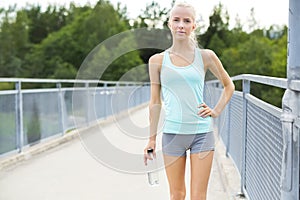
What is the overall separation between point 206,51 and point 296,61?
60cm

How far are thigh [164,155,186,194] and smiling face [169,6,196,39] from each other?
0.73 meters

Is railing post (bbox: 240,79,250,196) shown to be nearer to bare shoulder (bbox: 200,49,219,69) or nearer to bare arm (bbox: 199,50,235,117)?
bare arm (bbox: 199,50,235,117)

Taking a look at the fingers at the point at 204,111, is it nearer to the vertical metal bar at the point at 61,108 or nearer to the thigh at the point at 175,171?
the thigh at the point at 175,171

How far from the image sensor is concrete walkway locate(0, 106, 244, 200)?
17.2 ft

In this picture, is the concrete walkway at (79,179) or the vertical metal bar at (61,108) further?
the vertical metal bar at (61,108)

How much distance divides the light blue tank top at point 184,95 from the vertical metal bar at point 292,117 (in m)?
0.54

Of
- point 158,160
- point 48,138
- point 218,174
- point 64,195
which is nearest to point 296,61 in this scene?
point 158,160

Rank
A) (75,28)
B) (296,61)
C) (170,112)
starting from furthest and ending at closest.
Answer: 1. (75,28)
2. (170,112)
3. (296,61)

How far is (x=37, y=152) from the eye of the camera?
799cm

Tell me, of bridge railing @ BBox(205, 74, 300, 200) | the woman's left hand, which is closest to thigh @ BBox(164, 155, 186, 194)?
the woman's left hand

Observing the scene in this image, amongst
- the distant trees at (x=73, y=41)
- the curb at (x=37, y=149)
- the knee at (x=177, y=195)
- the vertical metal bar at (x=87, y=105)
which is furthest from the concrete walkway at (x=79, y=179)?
the distant trees at (x=73, y=41)

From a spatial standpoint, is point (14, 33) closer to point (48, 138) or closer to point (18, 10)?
point (18, 10)

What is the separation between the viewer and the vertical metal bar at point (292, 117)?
235 centimetres

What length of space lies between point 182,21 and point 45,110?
6.39 metres
